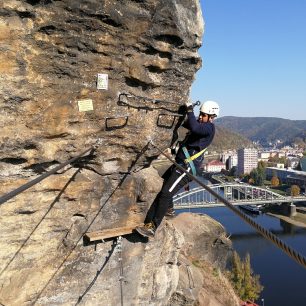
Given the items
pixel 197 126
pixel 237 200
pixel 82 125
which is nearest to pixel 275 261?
pixel 237 200

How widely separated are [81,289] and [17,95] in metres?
2.18

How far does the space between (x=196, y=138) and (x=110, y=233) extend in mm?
1446

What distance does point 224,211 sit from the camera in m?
48.0

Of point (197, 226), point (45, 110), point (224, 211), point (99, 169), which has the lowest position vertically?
point (224, 211)

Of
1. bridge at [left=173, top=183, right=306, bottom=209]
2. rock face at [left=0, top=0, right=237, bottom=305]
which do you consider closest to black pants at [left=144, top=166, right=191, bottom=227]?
rock face at [left=0, top=0, right=237, bottom=305]

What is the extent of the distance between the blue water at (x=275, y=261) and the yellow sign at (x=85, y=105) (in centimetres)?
2100

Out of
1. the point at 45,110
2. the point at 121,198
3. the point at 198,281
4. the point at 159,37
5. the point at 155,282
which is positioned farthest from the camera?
the point at 198,281

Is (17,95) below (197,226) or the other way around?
the other way around

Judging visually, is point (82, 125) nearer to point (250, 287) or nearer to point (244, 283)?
point (250, 287)

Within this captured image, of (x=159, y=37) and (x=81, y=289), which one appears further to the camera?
(x=81, y=289)

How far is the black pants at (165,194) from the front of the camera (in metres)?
4.52

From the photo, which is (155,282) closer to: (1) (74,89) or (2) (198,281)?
(1) (74,89)

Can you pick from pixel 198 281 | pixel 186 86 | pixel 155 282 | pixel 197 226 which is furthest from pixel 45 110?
pixel 197 226

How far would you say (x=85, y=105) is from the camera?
365 centimetres
